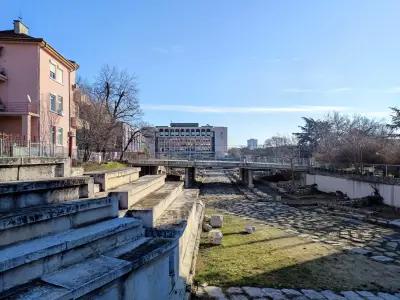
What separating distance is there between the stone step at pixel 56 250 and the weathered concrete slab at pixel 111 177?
379 centimetres

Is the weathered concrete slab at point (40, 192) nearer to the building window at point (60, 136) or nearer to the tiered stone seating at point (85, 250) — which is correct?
the tiered stone seating at point (85, 250)

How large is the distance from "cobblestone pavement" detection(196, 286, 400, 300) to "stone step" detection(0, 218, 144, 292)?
240 centimetres

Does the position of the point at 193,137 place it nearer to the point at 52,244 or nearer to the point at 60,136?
the point at 60,136

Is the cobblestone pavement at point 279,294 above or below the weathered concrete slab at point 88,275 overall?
below

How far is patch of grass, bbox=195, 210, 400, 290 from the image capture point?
347 inches

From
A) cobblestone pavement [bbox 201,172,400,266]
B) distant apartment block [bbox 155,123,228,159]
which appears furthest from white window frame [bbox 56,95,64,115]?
distant apartment block [bbox 155,123,228,159]

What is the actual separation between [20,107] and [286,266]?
21.6 m

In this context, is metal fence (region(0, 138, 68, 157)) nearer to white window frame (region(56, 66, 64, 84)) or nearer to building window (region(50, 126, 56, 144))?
building window (region(50, 126, 56, 144))

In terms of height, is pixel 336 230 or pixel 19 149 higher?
pixel 19 149

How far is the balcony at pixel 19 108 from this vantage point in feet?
82.7

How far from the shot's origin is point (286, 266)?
10117 mm

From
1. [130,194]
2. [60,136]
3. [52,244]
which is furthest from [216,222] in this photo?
[60,136]

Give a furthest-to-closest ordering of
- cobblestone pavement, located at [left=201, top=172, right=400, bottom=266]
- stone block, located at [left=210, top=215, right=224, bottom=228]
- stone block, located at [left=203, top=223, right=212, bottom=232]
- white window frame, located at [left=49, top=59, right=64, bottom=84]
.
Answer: white window frame, located at [left=49, top=59, right=64, bottom=84] → stone block, located at [left=210, top=215, right=224, bottom=228] → stone block, located at [left=203, top=223, right=212, bottom=232] → cobblestone pavement, located at [left=201, top=172, right=400, bottom=266]

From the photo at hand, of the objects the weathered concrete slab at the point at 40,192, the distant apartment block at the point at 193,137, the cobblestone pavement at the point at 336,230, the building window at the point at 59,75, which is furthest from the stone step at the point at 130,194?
the distant apartment block at the point at 193,137
